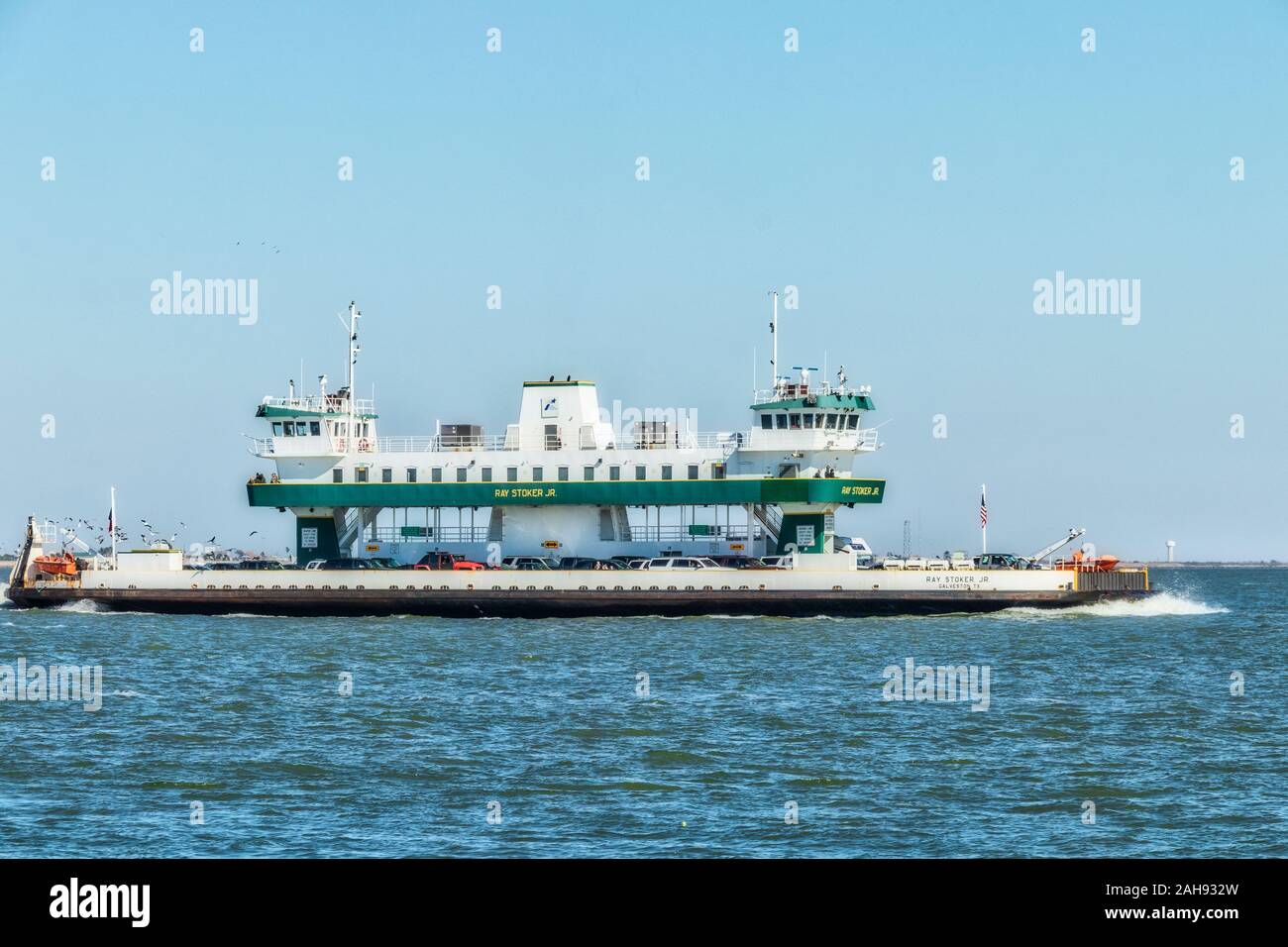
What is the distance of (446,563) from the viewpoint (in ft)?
228

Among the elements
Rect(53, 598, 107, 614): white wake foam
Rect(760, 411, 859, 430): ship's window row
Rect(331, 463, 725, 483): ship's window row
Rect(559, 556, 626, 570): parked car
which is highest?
Rect(760, 411, 859, 430): ship's window row

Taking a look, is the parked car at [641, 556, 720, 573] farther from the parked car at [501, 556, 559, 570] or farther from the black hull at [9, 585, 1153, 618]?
the parked car at [501, 556, 559, 570]

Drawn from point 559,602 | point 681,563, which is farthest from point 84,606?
point 681,563

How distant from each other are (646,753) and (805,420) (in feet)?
124

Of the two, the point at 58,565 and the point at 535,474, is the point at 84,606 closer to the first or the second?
the point at 58,565

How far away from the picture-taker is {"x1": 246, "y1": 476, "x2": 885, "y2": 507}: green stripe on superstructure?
2596 inches

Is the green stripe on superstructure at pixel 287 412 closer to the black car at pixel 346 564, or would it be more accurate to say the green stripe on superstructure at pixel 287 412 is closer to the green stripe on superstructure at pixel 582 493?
the green stripe on superstructure at pixel 582 493

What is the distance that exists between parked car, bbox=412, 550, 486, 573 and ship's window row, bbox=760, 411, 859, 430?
47.0 feet

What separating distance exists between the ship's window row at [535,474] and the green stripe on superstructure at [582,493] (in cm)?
25

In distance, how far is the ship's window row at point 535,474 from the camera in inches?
2665

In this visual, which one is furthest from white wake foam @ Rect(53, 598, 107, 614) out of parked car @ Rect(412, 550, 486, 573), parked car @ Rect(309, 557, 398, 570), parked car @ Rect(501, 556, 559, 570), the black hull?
parked car @ Rect(501, 556, 559, 570)
